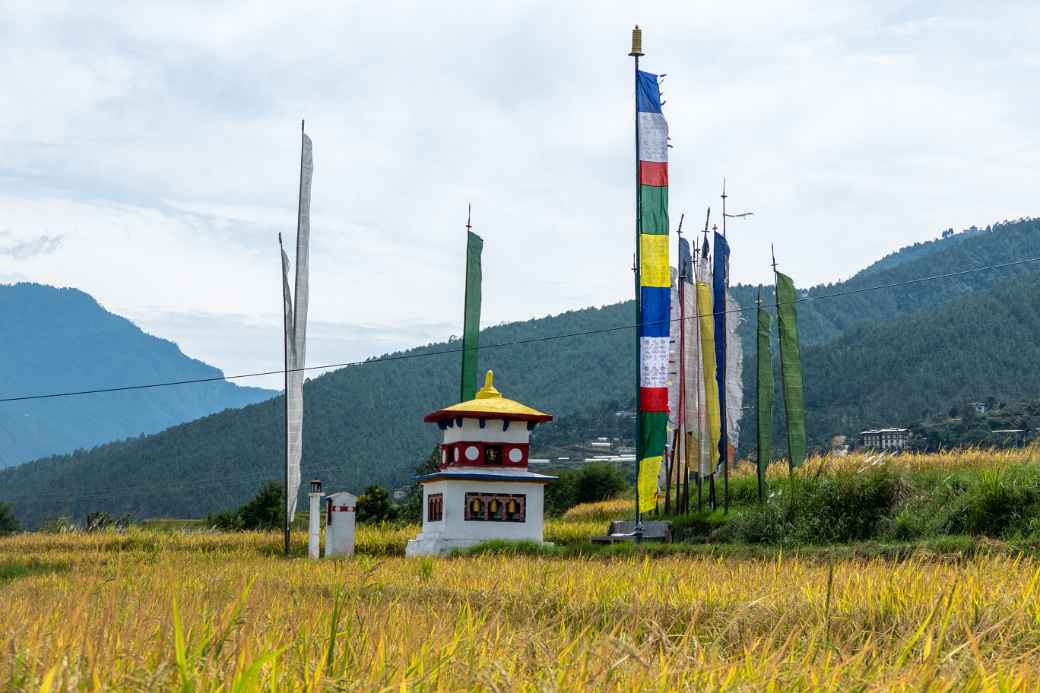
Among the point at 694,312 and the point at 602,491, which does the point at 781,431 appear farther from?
the point at 694,312

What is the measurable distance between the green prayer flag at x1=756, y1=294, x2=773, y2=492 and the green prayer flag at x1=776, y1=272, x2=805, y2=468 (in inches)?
18.2

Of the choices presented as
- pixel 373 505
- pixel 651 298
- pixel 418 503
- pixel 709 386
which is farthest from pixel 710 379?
pixel 418 503

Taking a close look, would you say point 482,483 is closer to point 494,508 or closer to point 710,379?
point 494,508

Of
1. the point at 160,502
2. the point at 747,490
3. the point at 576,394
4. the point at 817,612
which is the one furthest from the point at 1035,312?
the point at 817,612

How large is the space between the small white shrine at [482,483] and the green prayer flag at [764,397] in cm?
440

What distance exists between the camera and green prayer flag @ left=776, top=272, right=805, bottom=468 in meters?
25.3

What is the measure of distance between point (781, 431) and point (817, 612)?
9330cm

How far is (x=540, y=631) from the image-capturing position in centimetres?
615

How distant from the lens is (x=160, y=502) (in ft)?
452

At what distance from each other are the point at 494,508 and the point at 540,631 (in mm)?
19943

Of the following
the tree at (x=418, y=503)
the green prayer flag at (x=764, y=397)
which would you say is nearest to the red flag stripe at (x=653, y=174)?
the green prayer flag at (x=764, y=397)

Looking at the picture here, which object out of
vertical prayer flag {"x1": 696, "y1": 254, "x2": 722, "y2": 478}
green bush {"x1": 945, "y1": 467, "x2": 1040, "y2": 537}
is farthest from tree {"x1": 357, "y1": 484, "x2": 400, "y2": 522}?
green bush {"x1": 945, "y1": 467, "x2": 1040, "y2": 537}

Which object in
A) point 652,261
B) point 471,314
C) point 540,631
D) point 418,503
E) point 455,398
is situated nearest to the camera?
point 540,631

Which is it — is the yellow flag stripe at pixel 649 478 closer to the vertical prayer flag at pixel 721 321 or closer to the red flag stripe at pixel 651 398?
the red flag stripe at pixel 651 398
